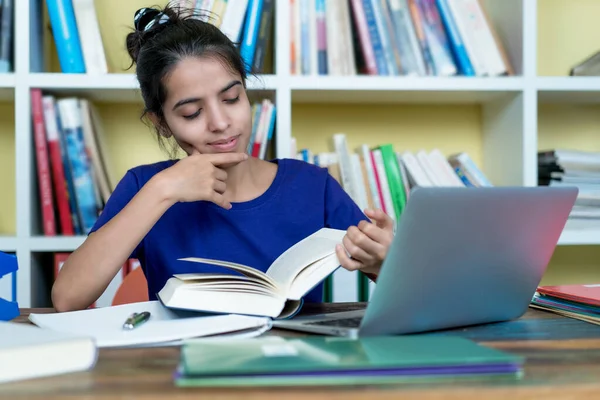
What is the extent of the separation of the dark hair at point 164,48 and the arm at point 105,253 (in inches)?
11.8

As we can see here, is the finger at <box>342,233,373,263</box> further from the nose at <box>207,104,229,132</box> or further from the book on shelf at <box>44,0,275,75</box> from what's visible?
the book on shelf at <box>44,0,275,75</box>

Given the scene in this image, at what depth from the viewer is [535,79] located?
1.86 metres

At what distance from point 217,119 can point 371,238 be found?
444 millimetres

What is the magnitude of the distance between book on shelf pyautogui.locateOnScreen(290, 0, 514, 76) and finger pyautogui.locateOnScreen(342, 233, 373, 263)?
41.2 inches

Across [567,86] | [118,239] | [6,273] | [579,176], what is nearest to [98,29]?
[118,239]

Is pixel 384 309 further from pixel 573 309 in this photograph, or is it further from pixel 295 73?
pixel 295 73

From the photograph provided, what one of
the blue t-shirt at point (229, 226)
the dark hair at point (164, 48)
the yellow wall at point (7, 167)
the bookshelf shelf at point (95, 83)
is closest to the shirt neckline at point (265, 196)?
the blue t-shirt at point (229, 226)

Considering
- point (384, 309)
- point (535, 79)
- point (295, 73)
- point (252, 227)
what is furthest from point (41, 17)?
point (384, 309)

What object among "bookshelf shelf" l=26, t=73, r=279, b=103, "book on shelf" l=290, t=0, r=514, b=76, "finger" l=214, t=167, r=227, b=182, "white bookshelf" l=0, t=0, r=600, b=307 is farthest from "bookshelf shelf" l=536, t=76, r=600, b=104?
"finger" l=214, t=167, r=227, b=182

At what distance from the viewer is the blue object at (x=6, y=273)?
0.90 m

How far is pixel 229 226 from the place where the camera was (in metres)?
1.33

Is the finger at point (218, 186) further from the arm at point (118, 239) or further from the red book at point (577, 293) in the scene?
the red book at point (577, 293)

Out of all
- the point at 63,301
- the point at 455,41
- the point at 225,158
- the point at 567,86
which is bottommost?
the point at 63,301

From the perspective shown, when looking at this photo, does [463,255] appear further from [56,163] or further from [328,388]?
[56,163]
